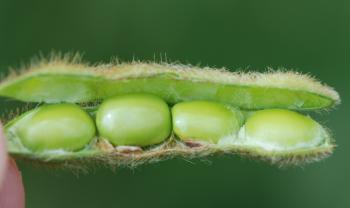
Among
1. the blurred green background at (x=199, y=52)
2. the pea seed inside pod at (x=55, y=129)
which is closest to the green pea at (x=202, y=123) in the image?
the pea seed inside pod at (x=55, y=129)

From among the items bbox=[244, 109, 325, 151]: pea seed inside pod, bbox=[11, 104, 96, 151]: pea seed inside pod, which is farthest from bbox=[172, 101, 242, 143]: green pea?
bbox=[11, 104, 96, 151]: pea seed inside pod

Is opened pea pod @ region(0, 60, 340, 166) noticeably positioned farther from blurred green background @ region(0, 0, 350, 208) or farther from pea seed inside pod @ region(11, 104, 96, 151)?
blurred green background @ region(0, 0, 350, 208)

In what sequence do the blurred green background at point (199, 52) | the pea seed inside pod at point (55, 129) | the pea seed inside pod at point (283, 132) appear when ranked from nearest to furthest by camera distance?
1. the pea seed inside pod at point (55, 129)
2. the pea seed inside pod at point (283, 132)
3. the blurred green background at point (199, 52)

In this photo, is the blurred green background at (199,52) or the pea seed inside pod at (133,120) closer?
the pea seed inside pod at (133,120)

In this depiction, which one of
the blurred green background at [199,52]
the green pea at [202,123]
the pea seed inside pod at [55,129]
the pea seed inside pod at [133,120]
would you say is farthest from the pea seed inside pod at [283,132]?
the blurred green background at [199,52]

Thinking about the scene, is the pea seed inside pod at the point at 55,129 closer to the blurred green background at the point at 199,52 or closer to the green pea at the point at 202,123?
the green pea at the point at 202,123

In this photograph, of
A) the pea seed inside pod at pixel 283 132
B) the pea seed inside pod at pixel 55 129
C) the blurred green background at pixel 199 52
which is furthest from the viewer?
the blurred green background at pixel 199 52

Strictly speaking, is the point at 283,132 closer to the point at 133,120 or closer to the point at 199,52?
the point at 133,120
